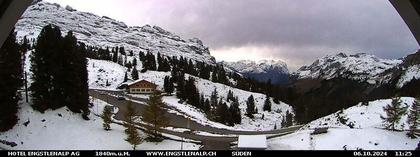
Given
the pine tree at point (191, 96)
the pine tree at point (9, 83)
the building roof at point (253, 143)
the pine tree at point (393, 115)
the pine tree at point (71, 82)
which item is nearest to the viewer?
the building roof at point (253, 143)

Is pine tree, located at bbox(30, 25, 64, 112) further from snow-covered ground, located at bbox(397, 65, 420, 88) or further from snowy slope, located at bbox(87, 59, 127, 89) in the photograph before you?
snow-covered ground, located at bbox(397, 65, 420, 88)

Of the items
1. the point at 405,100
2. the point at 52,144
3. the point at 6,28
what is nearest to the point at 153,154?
the point at 6,28

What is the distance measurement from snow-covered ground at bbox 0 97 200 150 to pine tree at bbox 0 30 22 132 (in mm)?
927

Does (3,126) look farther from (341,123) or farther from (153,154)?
(341,123)

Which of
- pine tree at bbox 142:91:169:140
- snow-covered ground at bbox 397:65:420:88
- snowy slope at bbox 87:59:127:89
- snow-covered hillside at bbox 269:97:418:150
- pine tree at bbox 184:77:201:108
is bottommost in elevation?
snow-covered hillside at bbox 269:97:418:150

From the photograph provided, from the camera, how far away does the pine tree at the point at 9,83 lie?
3606cm

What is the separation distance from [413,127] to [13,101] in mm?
37344

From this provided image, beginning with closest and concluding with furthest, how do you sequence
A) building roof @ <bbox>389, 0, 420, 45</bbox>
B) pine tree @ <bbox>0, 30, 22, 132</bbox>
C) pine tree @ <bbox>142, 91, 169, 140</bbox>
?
building roof @ <bbox>389, 0, 420, 45</bbox>
pine tree @ <bbox>0, 30, 22, 132</bbox>
pine tree @ <bbox>142, 91, 169, 140</bbox>

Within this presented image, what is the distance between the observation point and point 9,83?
3756 centimetres

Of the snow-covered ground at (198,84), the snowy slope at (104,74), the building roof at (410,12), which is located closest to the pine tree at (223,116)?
the snow-covered ground at (198,84)

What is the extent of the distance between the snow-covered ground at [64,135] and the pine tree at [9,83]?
93 cm

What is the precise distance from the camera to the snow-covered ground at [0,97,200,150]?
119ft

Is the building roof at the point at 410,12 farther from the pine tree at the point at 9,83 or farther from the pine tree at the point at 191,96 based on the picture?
the pine tree at the point at 191,96

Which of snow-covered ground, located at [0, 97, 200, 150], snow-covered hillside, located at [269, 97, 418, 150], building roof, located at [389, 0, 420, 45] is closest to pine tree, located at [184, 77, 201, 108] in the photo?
snow-covered hillside, located at [269, 97, 418, 150]
